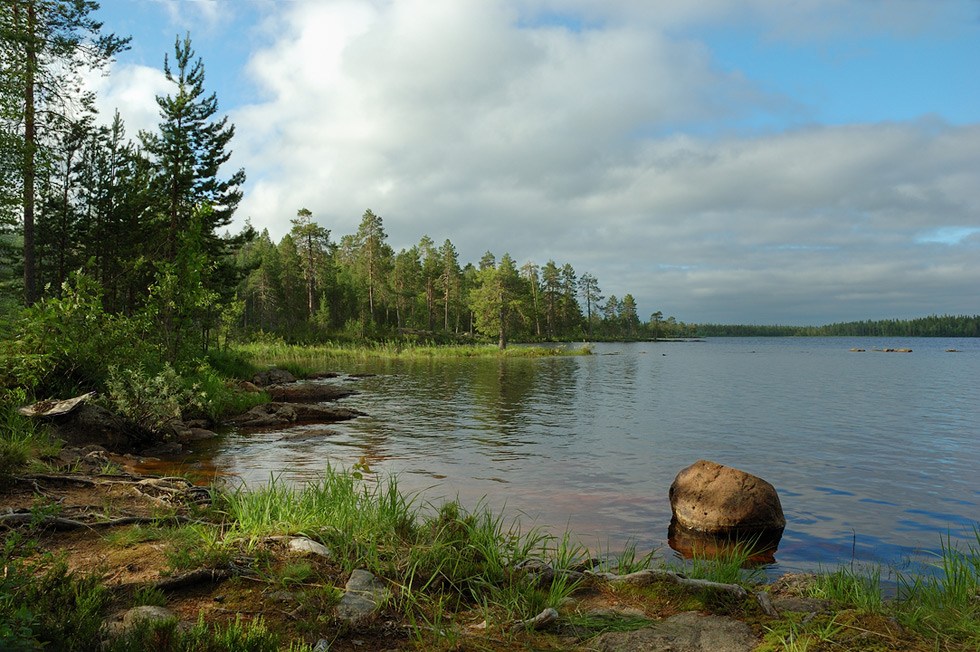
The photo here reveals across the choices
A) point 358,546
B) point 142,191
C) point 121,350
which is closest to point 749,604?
point 358,546

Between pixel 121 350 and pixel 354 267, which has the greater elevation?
pixel 354 267

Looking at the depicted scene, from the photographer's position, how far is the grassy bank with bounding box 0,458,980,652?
13.1ft

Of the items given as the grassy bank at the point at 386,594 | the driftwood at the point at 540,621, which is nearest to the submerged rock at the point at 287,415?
the grassy bank at the point at 386,594

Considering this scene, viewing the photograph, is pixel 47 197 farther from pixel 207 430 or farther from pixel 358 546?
pixel 358 546

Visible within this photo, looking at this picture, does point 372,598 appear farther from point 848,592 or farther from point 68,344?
point 68,344

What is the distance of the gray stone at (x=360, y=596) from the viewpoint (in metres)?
4.45

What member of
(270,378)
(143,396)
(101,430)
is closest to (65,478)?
(101,430)

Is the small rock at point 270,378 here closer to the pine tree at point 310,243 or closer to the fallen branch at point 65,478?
the fallen branch at point 65,478

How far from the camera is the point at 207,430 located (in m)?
16.4

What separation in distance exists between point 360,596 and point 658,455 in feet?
39.1

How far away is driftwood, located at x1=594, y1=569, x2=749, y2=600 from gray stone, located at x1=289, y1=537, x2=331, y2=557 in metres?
2.82

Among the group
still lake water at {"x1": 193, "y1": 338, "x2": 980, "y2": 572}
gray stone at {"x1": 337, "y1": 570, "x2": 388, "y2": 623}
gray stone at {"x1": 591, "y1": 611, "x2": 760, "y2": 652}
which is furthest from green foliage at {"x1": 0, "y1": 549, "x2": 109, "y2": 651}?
still lake water at {"x1": 193, "y1": 338, "x2": 980, "y2": 572}

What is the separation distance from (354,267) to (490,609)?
103968 mm

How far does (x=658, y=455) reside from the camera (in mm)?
15070
